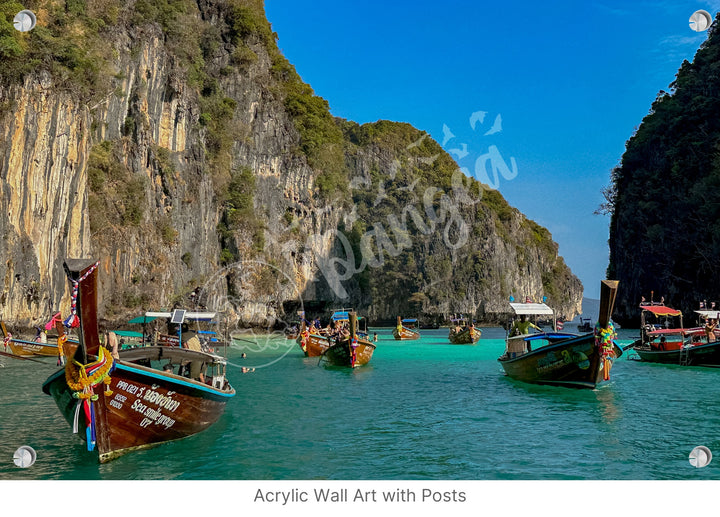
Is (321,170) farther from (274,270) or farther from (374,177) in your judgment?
(374,177)

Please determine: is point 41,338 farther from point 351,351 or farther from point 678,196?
point 678,196

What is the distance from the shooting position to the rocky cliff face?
26.9m

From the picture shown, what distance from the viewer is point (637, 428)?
29.5ft

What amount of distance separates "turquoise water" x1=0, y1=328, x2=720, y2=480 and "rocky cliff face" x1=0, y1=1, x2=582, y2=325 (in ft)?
48.2

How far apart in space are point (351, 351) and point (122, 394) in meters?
→ 14.1

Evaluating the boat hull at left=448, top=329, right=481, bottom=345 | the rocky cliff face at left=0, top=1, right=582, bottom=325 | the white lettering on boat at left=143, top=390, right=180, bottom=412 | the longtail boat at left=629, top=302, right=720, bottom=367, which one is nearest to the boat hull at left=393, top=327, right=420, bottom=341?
the boat hull at left=448, top=329, right=481, bottom=345

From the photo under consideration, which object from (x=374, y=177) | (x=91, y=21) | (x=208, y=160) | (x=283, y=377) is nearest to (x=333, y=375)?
(x=283, y=377)

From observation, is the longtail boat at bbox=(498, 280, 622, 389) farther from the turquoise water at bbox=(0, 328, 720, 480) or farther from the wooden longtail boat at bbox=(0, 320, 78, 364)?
the wooden longtail boat at bbox=(0, 320, 78, 364)

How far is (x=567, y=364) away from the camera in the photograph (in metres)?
13.4

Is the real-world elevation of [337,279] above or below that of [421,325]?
above

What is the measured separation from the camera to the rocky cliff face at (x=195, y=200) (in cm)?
2686

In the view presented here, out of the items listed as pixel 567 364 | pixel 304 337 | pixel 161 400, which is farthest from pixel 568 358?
pixel 304 337
